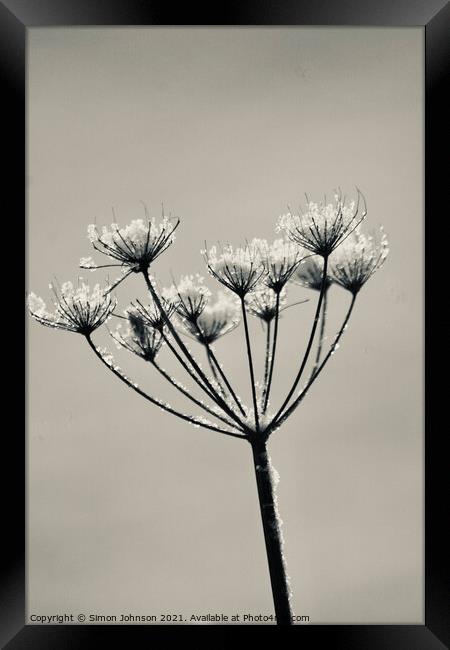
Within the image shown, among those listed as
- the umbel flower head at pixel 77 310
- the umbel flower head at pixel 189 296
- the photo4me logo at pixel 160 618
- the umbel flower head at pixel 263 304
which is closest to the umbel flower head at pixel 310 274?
the umbel flower head at pixel 263 304

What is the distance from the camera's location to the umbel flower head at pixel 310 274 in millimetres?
2514

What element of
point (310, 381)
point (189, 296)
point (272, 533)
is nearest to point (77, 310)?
point (189, 296)

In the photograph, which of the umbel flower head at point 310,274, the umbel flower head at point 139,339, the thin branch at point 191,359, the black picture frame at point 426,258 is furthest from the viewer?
the umbel flower head at point 310,274

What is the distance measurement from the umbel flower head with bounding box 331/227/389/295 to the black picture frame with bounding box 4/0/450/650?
0.56 feet

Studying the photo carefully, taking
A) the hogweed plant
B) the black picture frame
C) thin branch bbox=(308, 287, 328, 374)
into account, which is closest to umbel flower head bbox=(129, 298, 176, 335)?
the hogweed plant

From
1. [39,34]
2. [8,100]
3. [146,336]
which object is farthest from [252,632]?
[39,34]

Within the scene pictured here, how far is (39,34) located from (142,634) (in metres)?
2.17

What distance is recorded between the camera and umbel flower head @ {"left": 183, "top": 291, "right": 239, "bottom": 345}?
247 centimetres

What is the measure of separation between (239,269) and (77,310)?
1.91ft

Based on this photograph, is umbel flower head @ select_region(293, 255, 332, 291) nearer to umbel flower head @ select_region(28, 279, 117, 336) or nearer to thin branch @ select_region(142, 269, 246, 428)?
thin branch @ select_region(142, 269, 246, 428)

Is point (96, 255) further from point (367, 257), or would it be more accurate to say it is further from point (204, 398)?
point (367, 257)

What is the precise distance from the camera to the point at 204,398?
7.89 ft

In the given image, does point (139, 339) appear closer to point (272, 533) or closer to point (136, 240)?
point (136, 240)

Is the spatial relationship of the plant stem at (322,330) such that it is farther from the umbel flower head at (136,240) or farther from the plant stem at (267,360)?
the umbel flower head at (136,240)
